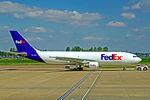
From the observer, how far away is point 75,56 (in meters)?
49.2

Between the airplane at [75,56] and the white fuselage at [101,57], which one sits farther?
the white fuselage at [101,57]

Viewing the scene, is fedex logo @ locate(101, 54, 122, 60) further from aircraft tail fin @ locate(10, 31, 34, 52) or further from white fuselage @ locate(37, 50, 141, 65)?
aircraft tail fin @ locate(10, 31, 34, 52)

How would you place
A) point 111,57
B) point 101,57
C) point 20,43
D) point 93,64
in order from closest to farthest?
point 93,64 < point 111,57 < point 101,57 < point 20,43

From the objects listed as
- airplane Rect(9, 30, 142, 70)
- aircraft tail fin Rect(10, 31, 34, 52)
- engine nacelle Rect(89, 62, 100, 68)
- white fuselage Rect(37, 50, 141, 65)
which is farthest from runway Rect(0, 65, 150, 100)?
aircraft tail fin Rect(10, 31, 34, 52)

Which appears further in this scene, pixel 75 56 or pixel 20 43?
pixel 20 43

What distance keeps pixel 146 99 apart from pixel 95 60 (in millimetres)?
33622

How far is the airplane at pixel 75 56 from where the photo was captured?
47906mm

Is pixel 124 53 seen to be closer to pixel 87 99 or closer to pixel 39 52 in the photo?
pixel 39 52

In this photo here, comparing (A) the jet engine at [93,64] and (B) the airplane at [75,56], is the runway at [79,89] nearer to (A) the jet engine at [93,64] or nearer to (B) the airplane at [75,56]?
(A) the jet engine at [93,64]

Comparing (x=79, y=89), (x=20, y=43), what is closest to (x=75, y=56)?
(x=20, y=43)

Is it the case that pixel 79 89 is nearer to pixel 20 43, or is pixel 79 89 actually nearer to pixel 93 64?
pixel 93 64

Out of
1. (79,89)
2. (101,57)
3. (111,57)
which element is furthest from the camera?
(101,57)

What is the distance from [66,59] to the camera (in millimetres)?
47281

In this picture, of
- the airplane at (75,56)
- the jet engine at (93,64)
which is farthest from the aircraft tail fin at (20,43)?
the jet engine at (93,64)
